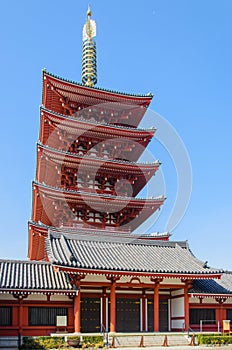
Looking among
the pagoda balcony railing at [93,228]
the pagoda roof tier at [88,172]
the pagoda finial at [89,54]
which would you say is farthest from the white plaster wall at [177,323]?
the pagoda finial at [89,54]

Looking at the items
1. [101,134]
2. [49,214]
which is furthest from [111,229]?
[101,134]

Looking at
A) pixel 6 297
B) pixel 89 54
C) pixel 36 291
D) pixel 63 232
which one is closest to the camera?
pixel 36 291

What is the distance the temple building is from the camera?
24859 mm

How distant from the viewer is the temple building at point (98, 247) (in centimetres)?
2486

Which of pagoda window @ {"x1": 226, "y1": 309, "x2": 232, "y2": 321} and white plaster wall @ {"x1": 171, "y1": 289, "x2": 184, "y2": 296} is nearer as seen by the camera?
white plaster wall @ {"x1": 171, "y1": 289, "x2": 184, "y2": 296}

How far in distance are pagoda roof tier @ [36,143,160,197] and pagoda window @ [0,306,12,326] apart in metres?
11.7

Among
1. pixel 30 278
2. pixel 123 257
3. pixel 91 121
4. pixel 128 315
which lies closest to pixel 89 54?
pixel 91 121

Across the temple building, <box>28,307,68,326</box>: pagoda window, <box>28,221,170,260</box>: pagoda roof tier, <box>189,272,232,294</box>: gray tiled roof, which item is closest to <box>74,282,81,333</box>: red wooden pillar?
the temple building

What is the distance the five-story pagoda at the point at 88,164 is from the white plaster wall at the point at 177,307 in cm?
722

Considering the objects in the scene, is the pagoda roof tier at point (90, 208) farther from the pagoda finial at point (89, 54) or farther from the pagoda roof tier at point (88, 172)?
the pagoda finial at point (89, 54)

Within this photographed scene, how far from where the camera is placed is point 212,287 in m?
28.5

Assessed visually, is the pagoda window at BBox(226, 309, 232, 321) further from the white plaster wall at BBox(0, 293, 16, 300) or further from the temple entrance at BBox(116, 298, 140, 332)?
the white plaster wall at BBox(0, 293, 16, 300)

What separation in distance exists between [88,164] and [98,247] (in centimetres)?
723

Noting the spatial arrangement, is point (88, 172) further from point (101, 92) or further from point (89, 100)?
point (101, 92)
